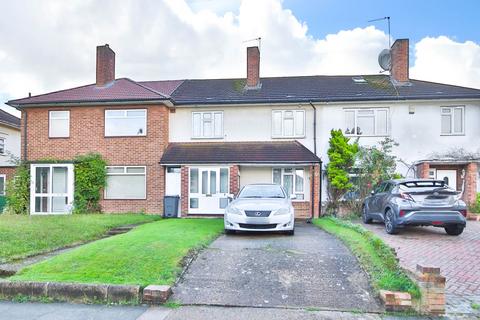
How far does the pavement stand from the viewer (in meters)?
5.71

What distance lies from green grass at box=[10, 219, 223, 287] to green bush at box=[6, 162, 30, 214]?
10.8m

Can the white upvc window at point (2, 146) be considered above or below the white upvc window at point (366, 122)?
below

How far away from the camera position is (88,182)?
16844mm

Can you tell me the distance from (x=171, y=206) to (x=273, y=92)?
7.21 metres

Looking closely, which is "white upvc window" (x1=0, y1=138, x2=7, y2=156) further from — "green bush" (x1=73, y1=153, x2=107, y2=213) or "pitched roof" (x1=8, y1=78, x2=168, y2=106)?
"green bush" (x1=73, y1=153, x2=107, y2=213)

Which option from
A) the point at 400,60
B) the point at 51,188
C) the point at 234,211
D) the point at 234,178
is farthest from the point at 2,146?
the point at 400,60

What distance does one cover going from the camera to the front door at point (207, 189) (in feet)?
54.5

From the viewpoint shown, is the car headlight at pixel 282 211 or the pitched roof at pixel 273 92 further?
the pitched roof at pixel 273 92

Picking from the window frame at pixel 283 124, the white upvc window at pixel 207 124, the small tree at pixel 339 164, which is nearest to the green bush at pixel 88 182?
the white upvc window at pixel 207 124

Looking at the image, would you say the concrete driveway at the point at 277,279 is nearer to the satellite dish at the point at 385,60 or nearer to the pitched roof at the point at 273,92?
the pitched roof at the point at 273,92

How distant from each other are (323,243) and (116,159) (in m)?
11.3

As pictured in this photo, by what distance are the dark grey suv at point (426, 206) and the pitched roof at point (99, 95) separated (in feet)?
34.3

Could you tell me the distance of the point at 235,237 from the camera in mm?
10141

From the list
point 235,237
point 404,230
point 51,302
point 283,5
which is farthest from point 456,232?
point 51,302
